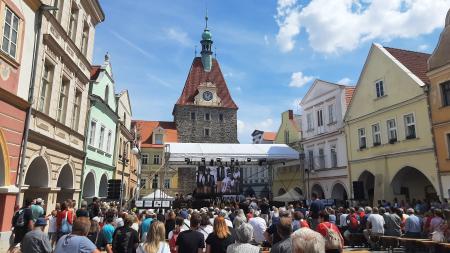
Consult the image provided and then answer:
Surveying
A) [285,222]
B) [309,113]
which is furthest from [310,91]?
[285,222]

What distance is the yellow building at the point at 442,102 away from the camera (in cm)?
1805

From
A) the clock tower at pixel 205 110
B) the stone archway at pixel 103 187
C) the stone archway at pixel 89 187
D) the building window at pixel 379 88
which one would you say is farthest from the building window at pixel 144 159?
the building window at pixel 379 88

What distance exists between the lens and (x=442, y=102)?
18.6 m

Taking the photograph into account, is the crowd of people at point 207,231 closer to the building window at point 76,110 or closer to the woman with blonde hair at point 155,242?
the woman with blonde hair at point 155,242

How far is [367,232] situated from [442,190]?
8244 mm

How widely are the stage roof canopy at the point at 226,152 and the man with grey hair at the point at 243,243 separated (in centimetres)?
2121

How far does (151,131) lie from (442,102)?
42459 millimetres

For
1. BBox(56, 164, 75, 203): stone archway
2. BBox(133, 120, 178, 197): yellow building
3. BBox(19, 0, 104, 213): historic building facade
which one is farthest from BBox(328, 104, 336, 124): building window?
BBox(133, 120, 178, 197): yellow building

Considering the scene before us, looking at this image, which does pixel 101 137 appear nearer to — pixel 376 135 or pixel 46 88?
pixel 46 88

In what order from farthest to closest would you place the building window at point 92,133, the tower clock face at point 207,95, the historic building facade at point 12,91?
the tower clock face at point 207,95, the building window at point 92,133, the historic building facade at point 12,91

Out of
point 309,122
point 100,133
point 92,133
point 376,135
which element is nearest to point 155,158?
point 309,122

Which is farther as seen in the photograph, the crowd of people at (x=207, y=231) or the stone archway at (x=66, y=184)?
the stone archway at (x=66, y=184)

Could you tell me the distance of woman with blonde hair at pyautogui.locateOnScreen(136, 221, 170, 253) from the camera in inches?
186

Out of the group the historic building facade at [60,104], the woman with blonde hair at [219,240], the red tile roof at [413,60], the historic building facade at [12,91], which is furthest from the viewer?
the red tile roof at [413,60]
